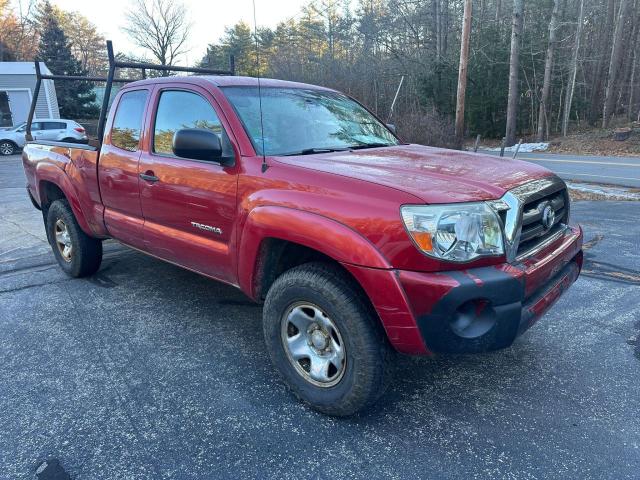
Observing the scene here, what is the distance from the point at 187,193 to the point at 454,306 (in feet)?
6.37

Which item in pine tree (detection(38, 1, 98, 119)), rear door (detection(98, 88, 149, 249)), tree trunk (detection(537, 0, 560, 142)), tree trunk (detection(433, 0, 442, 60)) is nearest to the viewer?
rear door (detection(98, 88, 149, 249))

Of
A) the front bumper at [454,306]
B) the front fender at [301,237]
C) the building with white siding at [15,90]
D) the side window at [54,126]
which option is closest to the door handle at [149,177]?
the front fender at [301,237]

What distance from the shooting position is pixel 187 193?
3.24 m

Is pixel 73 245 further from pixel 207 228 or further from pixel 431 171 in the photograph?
pixel 431 171

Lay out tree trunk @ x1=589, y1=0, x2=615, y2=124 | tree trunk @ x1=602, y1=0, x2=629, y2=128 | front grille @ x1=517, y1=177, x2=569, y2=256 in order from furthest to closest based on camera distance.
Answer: tree trunk @ x1=589, y1=0, x2=615, y2=124, tree trunk @ x1=602, y1=0, x2=629, y2=128, front grille @ x1=517, y1=177, x2=569, y2=256

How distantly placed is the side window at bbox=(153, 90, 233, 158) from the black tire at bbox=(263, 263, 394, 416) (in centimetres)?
117

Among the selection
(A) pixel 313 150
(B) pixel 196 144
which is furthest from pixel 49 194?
(A) pixel 313 150

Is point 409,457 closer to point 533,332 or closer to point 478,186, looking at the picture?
point 478,186

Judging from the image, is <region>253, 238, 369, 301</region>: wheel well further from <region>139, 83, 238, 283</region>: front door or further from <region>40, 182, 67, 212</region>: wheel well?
<region>40, 182, 67, 212</region>: wheel well

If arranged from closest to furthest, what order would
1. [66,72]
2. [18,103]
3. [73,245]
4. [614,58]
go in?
[73,245] → [614,58] → [18,103] → [66,72]

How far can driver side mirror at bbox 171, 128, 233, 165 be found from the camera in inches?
110

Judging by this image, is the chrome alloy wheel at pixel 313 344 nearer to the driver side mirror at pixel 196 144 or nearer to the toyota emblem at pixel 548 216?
the driver side mirror at pixel 196 144

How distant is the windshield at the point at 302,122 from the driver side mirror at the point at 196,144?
0.83ft

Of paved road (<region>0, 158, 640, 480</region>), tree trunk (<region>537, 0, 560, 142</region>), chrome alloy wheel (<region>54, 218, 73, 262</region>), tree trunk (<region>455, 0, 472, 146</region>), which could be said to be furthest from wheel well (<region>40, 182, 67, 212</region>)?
tree trunk (<region>537, 0, 560, 142</region>)
